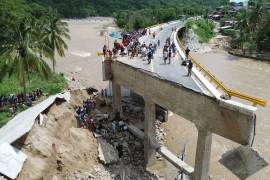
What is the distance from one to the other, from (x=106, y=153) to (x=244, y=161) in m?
11.9

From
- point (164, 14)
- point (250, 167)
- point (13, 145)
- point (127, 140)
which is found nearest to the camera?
point (250, 167)

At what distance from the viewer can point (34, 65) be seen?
3256 cm

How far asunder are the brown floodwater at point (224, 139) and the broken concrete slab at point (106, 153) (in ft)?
14.3

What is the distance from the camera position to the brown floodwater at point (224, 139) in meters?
29.6

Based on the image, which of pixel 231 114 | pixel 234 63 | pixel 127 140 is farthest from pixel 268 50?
pixel 231 114

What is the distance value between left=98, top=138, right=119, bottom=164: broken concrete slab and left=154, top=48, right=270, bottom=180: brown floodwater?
4345 millimetres

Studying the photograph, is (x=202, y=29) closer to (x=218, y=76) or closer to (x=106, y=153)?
(x=218, y=76)

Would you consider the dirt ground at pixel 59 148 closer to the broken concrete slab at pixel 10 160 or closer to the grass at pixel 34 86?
the broken concrete slab at pixel 10 160

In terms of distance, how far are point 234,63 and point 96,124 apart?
152ft

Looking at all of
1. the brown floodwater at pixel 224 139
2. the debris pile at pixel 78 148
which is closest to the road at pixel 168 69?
the debris pile at pixel 78 148

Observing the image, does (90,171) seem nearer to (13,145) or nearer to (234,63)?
(13,145)

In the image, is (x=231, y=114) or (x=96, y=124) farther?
(x=96, y=124)

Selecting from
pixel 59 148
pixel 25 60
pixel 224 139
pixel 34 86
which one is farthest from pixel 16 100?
pixel 224 139

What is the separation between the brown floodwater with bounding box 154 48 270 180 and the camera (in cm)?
2964
